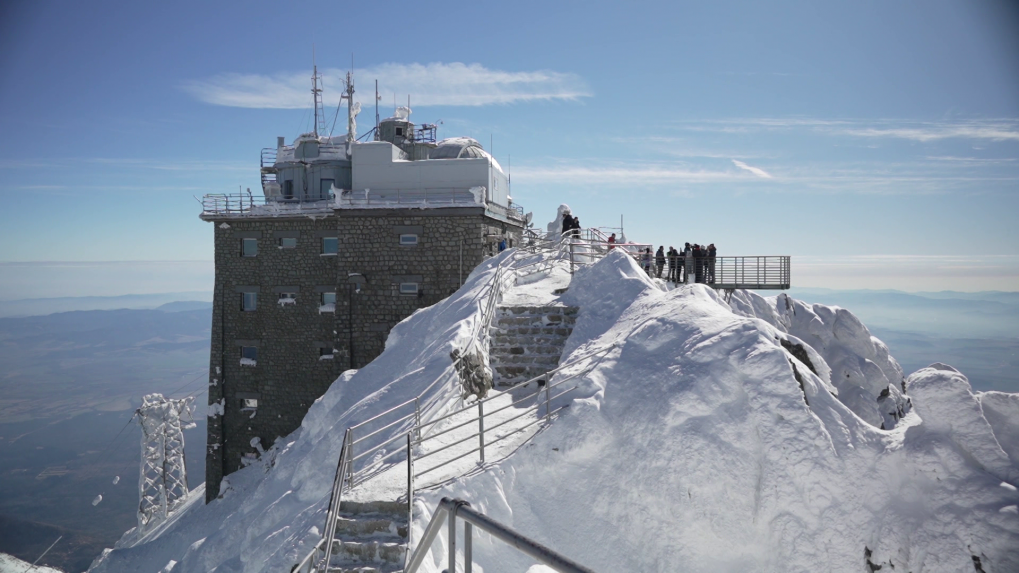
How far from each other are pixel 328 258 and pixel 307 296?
191cm

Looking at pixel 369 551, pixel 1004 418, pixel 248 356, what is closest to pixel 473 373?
pixel 369 551

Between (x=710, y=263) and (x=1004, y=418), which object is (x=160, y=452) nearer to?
(x=710, y=263)

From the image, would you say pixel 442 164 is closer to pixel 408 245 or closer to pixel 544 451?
pixel 408 245

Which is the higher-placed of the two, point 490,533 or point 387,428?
point 490,533

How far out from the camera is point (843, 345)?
2880 cm

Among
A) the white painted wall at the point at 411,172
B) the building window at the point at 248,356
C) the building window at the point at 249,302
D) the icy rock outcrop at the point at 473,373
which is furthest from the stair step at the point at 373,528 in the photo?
the building window at the point at 249,302

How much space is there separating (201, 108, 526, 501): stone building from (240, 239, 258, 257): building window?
6cm

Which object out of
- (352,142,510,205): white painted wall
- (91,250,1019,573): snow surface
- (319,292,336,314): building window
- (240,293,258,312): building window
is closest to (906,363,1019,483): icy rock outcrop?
(91,250,1019,573): snow surface

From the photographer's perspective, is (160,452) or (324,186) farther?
(160,452)

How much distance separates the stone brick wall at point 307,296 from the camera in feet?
80.0

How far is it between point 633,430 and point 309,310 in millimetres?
19974

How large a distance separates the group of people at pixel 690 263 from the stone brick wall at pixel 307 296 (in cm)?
704

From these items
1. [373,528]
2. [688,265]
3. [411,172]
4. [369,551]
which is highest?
[411,172]

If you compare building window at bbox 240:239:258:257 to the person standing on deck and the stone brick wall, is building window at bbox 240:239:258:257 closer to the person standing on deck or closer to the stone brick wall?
the stone brick wall
